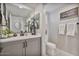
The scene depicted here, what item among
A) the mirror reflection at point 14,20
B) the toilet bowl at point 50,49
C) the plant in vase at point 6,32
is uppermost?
the mirror reflection at point 14,20

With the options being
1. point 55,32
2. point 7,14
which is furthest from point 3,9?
point 55,32

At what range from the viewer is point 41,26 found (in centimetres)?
143

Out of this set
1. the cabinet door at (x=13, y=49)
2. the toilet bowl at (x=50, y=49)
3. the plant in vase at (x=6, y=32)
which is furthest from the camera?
the toilet bowl at (x=50, y=49)

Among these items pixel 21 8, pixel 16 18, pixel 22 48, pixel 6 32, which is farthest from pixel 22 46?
pixel 21 8

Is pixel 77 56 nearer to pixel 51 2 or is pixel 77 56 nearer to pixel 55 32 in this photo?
pixel 55 32

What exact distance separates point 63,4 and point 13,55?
1.09 meters

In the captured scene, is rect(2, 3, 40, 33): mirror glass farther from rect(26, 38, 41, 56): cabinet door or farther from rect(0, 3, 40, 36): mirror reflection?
rect(26, 38, 41, 56): cabinet door

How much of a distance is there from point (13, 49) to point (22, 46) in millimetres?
138

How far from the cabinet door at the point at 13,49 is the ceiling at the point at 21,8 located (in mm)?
453

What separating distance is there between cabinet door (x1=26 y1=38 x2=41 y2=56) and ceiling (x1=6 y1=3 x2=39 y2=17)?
1.42 feet

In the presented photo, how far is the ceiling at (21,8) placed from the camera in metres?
1.33

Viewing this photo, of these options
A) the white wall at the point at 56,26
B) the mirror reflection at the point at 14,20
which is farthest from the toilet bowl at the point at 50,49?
the mirror reflection at the point at 14,20

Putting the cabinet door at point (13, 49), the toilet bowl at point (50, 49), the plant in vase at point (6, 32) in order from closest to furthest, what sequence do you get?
the cabinet door at point (13, 49), the plant in vase at point (6, 32), the toilet bowl at point (50, 49)

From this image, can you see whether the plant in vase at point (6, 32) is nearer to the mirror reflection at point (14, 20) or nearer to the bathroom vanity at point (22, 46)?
the mirror reflection at point (14, 20)
